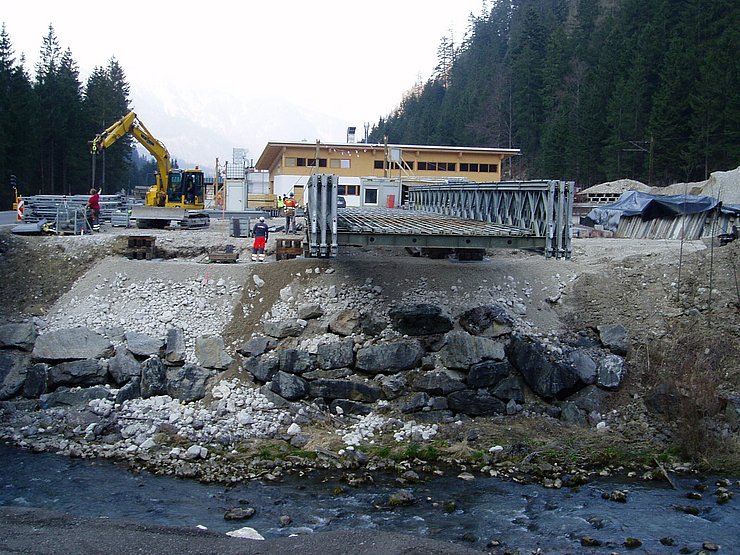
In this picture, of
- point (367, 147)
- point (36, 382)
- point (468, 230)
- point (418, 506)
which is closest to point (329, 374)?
point (468, 230)

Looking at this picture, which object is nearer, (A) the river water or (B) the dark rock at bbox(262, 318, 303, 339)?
(A) the river water

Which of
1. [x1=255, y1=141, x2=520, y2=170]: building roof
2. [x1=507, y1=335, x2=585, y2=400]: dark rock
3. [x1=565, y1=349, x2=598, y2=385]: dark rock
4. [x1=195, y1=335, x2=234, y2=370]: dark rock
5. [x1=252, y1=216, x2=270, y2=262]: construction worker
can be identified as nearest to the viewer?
[x1=507, y1=335, x2=585, y2=400]: dark rock

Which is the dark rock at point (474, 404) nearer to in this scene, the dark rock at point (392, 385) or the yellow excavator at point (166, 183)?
the dark rock at point (392, 385)

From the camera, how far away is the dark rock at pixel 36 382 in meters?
20.3

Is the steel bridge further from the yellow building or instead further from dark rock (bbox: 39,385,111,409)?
the yellow building

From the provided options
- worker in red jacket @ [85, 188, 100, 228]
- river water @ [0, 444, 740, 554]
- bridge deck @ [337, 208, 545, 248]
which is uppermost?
worker in red jacket @ [85, 188, 100, 228]

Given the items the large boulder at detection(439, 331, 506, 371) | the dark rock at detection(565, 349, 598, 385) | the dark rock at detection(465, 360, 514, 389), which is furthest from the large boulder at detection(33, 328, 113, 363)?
the dark rock at detection(565, 349, 598, 385)

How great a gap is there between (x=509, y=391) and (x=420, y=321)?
125 inches

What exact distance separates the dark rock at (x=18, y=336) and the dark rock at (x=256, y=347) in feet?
20.4

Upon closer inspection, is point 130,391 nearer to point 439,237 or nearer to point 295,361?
point 295,361

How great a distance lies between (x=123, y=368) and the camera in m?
20.5

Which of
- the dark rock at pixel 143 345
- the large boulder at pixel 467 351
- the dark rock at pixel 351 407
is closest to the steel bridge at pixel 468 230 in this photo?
the large boulder at pixel 467 351

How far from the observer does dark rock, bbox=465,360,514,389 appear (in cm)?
2014

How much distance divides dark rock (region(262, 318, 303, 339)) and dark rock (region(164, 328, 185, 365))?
241 cm
